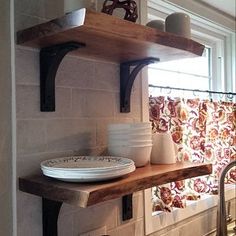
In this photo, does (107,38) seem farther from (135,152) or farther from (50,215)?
(50,215)

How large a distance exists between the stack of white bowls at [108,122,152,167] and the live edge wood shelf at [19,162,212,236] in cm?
4

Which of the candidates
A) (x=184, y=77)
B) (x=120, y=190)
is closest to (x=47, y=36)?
(x=120, y=190)

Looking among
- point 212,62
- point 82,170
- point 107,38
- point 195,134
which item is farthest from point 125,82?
point 212,62

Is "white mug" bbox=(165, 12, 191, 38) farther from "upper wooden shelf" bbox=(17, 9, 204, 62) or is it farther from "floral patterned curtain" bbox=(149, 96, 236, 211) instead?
"floral patterned curtain" bbox=(149, 96, 236, 211)

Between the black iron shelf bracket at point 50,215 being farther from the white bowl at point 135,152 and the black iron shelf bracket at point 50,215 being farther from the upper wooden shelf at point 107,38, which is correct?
the upper wooden shelf at point 107,38

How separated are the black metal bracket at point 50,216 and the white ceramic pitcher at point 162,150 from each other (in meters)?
0.37

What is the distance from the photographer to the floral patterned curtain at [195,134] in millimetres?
1387

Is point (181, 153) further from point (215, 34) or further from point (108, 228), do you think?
point (215, 34)

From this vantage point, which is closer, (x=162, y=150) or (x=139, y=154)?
(x=139, y=154)

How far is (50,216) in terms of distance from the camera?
90 cm

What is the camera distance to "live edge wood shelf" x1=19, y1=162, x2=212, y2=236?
0.72 m

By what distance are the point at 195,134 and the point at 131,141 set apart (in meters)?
0.71

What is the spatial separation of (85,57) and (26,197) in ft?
1.52

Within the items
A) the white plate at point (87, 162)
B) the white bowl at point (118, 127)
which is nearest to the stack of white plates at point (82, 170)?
the white plate at point (87, 162)
